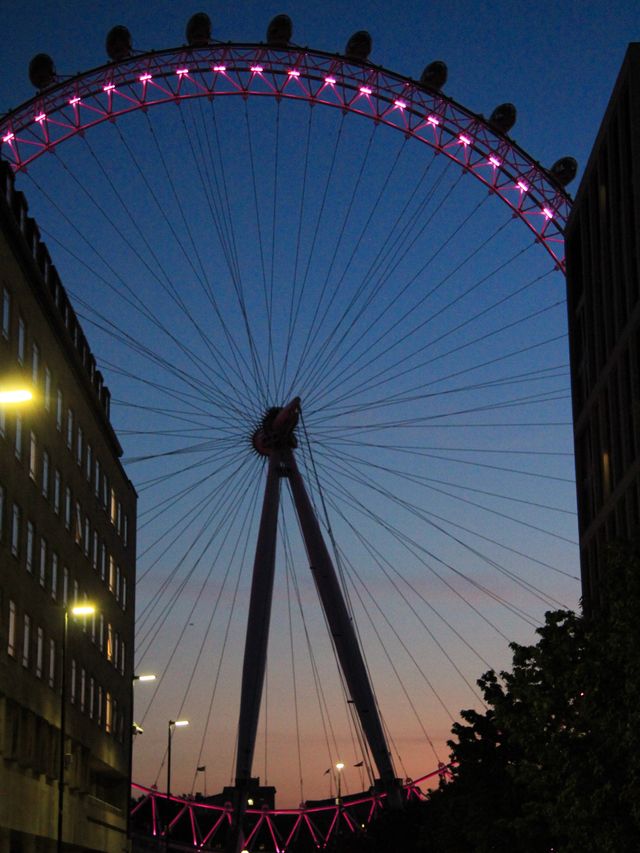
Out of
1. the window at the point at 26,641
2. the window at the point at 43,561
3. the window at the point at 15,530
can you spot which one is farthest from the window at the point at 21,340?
the window at the point at 26,641

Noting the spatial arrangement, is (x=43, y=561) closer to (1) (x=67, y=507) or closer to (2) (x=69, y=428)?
(1) (x=67, y=507)

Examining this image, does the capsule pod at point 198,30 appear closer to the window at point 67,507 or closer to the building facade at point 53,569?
the building facade at point 53,569

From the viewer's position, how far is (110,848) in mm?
85625

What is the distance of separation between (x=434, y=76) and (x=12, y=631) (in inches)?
1628

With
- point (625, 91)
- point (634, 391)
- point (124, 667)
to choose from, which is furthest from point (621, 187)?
point (124, 667)

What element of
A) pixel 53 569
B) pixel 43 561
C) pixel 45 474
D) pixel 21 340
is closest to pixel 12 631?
pixel 43 561

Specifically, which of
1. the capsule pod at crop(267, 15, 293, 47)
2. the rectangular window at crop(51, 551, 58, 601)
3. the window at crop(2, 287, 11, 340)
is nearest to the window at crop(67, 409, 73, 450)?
the rectangular window at crop(51, 551, 58, 601)

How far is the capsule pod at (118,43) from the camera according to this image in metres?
80.1

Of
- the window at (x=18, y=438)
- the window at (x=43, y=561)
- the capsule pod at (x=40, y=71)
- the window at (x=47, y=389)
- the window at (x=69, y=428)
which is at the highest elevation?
the capsule pod at (x=40, y=71)

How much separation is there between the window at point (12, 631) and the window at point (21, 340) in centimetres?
966

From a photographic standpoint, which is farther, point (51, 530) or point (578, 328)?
point (578, 328)

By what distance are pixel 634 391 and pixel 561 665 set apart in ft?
80.8

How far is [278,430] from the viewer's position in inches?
3538

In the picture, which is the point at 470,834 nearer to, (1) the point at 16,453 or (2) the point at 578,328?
(1) the point at 16,453
